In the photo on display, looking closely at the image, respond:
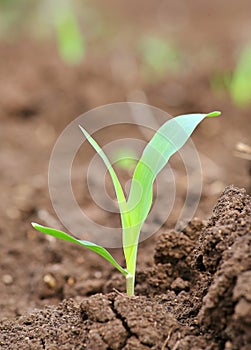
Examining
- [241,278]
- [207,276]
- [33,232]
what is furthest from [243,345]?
[33,232]

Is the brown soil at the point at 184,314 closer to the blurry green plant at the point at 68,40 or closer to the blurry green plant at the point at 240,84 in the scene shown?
the blurry green plant at the point at 240,84

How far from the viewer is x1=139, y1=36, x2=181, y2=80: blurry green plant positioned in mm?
3889

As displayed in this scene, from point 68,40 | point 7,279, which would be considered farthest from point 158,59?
point 7,279

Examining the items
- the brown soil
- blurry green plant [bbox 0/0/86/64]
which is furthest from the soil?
blurry green plant [bbox 0/0/86/64]

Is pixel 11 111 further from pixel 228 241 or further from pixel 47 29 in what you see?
pixel 228 241

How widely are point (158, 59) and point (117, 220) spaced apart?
212cm

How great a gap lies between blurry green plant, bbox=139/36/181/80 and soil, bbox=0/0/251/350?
0.25ft

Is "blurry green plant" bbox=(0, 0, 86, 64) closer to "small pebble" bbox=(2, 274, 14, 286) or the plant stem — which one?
"small pebble" bbox=(2, 274, 14, 286)

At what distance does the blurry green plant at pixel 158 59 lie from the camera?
389 cm

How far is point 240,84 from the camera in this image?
331cm

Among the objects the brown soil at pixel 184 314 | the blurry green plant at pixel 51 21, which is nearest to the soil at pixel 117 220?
the brown soil at pixel 184 314

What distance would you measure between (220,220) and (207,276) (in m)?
0.13

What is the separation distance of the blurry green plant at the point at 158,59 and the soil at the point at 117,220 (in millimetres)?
76

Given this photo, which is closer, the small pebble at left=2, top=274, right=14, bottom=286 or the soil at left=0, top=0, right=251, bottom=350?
the soil at left=0, top=0, right=251, bottom=350
